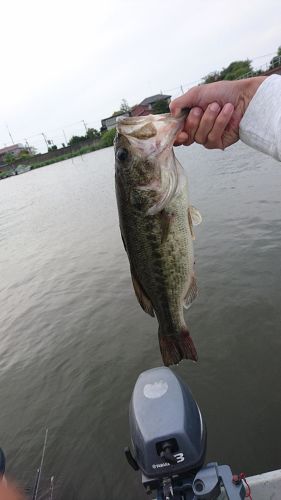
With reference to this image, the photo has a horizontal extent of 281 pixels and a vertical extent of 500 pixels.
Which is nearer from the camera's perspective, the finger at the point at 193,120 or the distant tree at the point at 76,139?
the finger at the point at 193,120

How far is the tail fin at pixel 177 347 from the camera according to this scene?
2654 millimetres

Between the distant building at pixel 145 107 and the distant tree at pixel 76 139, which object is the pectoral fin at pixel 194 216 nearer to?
the distant building at pixel 145 107

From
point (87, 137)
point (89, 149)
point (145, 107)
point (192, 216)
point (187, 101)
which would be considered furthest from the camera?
point (87, 137)

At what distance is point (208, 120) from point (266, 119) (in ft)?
1.03

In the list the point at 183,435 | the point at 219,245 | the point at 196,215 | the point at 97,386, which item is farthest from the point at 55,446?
the point at 219,245

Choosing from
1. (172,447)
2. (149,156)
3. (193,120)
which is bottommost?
(172,447)

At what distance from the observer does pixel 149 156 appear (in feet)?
7.24

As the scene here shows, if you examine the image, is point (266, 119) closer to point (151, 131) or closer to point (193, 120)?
point (193, 120)

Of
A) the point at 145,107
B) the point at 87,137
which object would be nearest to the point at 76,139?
the point at 87,137

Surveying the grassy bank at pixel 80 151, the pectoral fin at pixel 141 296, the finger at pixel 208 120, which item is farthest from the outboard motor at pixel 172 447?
the grassy bank at pixel 80 151

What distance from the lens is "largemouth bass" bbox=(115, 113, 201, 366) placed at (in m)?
2.20

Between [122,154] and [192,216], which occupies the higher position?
[122,154]

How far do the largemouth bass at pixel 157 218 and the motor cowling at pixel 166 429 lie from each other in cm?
44

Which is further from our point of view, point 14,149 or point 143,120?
point 14,149
